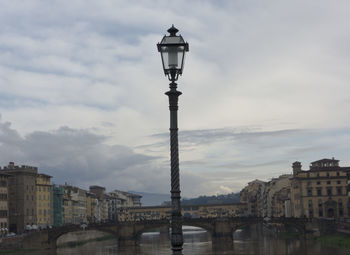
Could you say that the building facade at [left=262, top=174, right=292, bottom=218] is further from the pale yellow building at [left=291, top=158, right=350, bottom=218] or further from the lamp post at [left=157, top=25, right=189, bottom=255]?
the lamp post at [left=157, top=25, right=189, bottom=255]

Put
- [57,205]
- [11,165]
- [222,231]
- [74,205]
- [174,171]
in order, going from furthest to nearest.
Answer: [74,205], [57,205], [11,165], [222,231], [174,171]

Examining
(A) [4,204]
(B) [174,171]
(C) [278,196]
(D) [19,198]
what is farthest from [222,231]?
(B) [174,171]

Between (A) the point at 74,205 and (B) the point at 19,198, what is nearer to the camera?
(B) the point at 19,198

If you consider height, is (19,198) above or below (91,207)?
above

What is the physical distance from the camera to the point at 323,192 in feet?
407

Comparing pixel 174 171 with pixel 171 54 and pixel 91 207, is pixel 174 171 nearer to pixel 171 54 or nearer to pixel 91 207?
pixel 171 54

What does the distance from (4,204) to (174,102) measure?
9982cm

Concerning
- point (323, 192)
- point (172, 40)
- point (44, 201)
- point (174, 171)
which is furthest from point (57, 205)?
point (172, 40)

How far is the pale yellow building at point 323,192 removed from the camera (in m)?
123

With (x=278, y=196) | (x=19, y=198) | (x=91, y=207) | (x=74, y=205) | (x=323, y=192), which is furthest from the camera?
(x=91, y=207)

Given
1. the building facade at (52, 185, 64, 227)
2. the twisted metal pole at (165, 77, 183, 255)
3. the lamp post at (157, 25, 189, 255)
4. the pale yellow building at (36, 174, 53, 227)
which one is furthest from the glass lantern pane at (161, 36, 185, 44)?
the building facade at (52, 185, 64, 227)

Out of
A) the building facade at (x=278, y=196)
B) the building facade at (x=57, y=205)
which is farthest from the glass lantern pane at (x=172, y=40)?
the building facade at (x=278, y=196)

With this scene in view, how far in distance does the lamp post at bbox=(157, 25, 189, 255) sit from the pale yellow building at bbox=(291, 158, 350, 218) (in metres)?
114

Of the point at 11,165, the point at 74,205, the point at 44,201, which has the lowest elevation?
the point at 74,205
